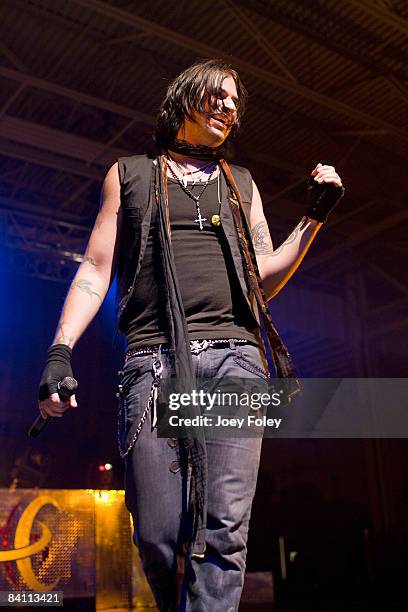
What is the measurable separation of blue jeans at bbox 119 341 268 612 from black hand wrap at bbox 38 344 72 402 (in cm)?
20

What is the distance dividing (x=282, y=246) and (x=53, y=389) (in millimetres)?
857

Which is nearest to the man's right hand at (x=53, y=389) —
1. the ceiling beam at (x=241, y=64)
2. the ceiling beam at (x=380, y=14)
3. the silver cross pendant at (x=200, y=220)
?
the silver cross pendant at (x=200, y=220)

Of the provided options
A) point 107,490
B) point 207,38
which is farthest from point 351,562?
point 207,38

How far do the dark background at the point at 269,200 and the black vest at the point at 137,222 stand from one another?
4.42m

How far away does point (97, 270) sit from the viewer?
1938 millimetres

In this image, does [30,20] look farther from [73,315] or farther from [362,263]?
[362,263]

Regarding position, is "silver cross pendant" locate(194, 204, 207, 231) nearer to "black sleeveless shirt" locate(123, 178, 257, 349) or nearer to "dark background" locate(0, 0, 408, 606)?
"black sleeveless shirt" locate(123, 178, 257, 349)

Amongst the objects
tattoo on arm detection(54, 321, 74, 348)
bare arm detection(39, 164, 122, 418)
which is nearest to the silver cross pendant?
bare arm detection(39, 164, 122, 418)

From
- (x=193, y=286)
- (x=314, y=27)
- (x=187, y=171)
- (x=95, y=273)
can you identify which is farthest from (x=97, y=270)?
(x=314, y=27)

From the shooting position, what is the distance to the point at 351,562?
8867mm

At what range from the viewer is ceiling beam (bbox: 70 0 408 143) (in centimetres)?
586

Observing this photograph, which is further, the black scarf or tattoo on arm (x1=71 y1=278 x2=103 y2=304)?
tattoo on arm (x1=71 y1=278 x2=103 y2=304)

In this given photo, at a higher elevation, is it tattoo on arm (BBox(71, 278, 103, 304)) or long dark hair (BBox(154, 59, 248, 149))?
long dark hair (BBox(154, 59, 248, 149))

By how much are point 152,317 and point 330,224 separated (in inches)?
340
